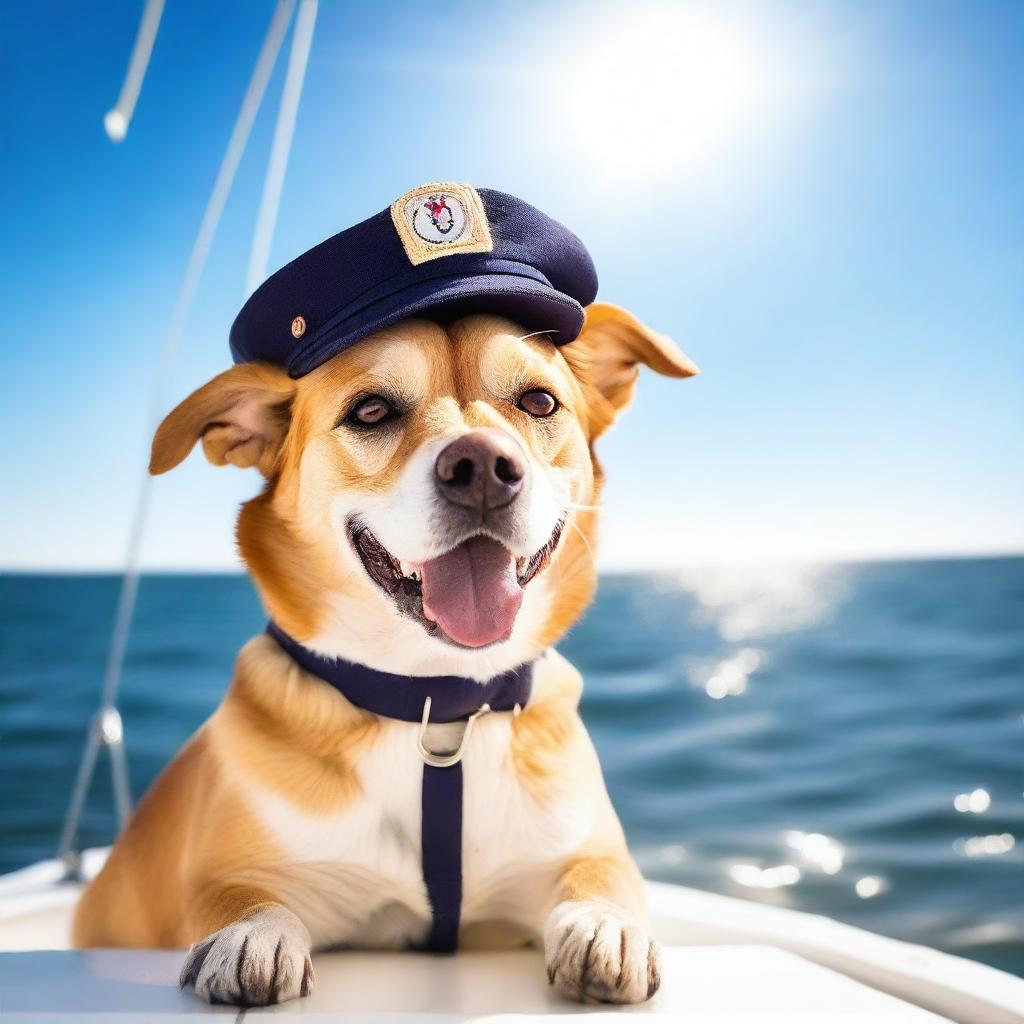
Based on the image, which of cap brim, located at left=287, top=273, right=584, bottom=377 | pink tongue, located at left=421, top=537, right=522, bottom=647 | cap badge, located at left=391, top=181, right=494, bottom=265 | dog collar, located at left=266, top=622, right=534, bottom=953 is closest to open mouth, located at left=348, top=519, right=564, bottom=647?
pink tongue, located at left=421, top=537, right=522, bottom=647

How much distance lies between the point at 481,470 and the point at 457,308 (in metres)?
0.42

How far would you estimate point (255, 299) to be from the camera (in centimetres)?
194

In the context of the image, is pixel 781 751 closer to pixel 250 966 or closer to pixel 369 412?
pixel 369 412

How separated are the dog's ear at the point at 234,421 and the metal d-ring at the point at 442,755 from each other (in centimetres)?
61

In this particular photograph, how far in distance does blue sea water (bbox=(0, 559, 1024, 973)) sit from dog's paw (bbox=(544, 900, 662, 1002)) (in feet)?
2.21

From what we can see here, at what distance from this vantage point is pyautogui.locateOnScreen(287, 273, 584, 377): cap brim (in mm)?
1784

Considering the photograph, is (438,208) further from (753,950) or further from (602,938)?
(753,950)

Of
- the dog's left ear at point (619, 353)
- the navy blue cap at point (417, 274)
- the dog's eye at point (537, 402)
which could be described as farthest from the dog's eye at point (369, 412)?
the dog's left ear at point (619, 353)

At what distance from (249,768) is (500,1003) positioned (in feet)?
2.13

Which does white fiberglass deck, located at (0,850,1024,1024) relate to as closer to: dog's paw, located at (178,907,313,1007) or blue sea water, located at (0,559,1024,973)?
dog's paw, located at (178,907,313,1007)

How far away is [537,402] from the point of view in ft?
6.50

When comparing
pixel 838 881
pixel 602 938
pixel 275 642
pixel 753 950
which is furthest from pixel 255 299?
pixel 838 881

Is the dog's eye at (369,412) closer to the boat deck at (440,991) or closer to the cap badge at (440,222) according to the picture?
the cap badge at (440,222)

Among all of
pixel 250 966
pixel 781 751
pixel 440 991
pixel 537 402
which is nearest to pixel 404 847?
pixel 440 991
